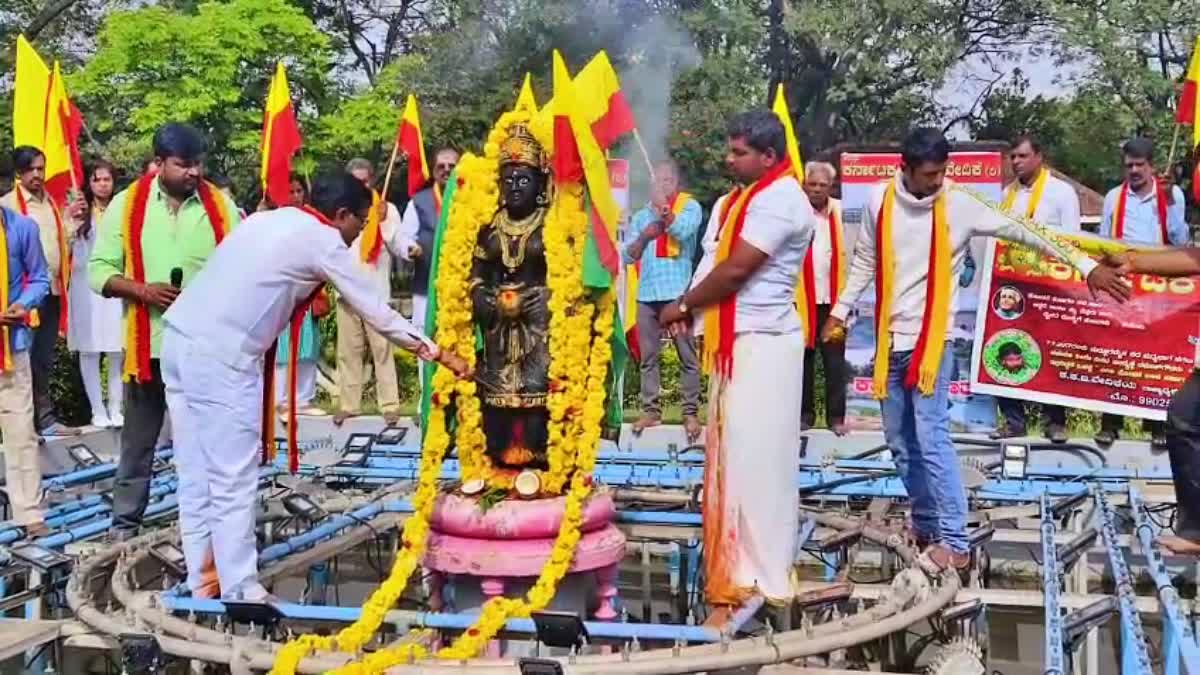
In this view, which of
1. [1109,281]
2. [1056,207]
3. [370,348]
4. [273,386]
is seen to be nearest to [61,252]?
[370,348]

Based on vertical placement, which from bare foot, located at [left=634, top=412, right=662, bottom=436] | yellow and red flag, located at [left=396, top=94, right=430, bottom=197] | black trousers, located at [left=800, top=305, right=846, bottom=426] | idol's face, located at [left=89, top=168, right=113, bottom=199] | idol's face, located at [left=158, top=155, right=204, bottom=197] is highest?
yellow and red flag, located at [left=396, top=94, right=430, bottom=197]

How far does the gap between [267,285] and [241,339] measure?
216 mm

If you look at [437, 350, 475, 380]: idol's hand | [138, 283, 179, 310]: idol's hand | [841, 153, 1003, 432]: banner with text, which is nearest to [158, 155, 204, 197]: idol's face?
[138, 283, 179, 310]: idol's hand

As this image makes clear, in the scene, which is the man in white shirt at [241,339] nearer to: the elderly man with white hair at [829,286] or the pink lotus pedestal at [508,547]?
the pink lotus pedestal at [508,547]

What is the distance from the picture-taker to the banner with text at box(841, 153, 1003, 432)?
9.45 metres

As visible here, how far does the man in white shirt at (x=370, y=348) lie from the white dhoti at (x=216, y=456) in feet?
13.5

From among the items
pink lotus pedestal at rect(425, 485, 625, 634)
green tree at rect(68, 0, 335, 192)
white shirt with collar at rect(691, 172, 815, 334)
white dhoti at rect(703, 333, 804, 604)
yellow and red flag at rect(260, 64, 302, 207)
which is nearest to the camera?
white shirt with collar at rect(691, 172, 815, 334)

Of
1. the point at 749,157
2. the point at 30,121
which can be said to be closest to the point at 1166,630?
the point at 749,157

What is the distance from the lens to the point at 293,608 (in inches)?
185

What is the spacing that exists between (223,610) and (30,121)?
5.37 meters

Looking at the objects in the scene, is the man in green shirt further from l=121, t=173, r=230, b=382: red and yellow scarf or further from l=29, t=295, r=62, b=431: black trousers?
l=29, t=295, r=62, b=431: black trousers

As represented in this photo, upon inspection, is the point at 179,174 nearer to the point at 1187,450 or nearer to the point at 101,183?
the point at 101,183

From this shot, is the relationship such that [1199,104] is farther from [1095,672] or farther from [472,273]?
[472,273]

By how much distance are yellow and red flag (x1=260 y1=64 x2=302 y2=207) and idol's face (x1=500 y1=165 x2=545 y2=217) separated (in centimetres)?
263
